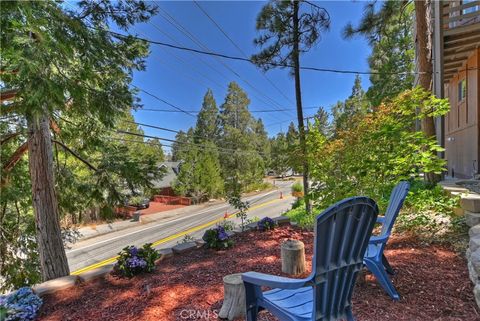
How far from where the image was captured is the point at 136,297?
240 cm

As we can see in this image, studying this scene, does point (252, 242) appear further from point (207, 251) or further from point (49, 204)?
point (49, 204)

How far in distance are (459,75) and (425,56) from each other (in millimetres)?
4127

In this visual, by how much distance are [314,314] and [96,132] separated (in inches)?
197

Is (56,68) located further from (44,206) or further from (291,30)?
(291,30)

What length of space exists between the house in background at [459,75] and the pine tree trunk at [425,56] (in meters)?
0.30

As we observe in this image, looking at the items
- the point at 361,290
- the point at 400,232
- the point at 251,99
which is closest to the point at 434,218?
the point at 400,232

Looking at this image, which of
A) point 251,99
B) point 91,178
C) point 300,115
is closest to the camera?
point 91,178

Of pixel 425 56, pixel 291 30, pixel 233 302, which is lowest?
pixel 233 302

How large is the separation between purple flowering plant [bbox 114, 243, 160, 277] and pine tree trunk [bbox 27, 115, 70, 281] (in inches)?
56.2

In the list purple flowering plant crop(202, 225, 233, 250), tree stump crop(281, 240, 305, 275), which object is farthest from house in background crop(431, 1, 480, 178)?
purple flowering plant crop(202, 225, 233, 250)

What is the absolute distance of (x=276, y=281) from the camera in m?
1.35

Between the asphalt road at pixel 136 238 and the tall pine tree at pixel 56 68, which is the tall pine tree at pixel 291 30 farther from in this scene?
the asphalt road at pixel 136 238

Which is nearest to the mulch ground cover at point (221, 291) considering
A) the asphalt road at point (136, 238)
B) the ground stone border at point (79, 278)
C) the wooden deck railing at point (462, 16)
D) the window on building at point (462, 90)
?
the ground stone border at point (79, 278)

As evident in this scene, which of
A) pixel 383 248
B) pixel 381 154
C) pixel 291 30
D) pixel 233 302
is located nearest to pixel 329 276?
pixel 233 302
